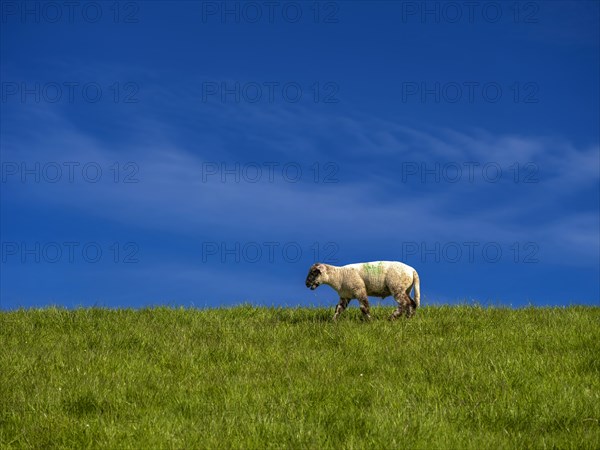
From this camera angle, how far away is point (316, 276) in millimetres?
15320

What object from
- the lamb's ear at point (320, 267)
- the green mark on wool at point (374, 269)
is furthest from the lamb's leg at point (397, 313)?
the lamb's ear at point (320, 267)

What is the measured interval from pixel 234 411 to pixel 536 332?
690 centimetres

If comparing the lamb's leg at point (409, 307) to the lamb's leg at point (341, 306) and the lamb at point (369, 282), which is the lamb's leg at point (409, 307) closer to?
the lamb at point (369, 282)

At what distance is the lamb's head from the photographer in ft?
50.1

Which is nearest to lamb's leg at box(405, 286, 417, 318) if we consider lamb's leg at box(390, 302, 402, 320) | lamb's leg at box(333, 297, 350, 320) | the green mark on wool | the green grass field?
lamb's leg at box(390, 302, 402, 320)

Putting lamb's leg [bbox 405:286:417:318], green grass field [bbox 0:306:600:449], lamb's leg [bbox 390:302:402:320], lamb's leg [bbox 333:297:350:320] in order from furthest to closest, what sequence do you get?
lamb's leg [bbox 333:297:350:320] < lamb's leg [bbox 405:286:417:318] < lamb's leg [bbox 390:302:402:320] < green grass field [bbox 0:306:600:449]

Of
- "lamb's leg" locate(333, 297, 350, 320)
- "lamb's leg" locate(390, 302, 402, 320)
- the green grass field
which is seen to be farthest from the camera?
"lamb's leg" locate(333, 297, 350, 320)

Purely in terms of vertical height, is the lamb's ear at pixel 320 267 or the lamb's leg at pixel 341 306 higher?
the lamb's ear at pixel 320 267

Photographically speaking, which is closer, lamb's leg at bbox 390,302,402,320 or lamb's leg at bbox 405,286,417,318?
lamb's leg at bbox 390,302,402,320

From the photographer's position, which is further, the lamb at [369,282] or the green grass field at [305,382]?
the lamb at [369,282]

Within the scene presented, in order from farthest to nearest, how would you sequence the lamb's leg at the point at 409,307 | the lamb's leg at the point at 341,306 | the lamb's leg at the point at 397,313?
the lamb's leg at the point at 341,306 → the lamb's leg at the point at 409,307 → the lamb's leg at the point at 397,313

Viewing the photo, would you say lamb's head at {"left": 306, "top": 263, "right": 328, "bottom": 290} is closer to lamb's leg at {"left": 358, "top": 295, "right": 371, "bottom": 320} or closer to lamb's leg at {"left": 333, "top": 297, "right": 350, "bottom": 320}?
lamb's leg at {"left": 333, "top": 297, "right": 350, "bottom": 320}

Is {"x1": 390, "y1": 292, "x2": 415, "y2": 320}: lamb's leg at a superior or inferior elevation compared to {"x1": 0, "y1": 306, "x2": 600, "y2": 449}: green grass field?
superior

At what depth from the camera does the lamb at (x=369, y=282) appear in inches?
586
